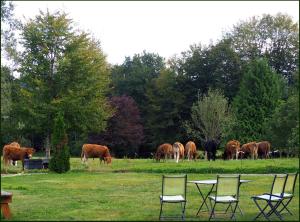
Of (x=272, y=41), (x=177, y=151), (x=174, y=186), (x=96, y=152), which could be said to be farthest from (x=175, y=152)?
(x=272, y=41)

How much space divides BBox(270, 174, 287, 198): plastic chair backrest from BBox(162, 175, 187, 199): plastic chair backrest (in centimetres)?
210

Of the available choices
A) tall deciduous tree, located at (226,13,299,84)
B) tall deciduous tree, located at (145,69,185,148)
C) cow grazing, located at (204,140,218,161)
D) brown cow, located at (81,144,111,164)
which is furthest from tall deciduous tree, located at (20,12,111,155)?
tall deciduous tree, located at (226,13,299,84)

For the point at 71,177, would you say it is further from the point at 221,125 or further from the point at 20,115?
the point at 221,125

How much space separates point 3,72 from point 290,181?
7694mm

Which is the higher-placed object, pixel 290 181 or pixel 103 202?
pixel 290 181

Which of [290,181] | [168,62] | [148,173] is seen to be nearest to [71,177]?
[148,173]

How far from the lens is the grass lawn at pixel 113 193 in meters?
12.7

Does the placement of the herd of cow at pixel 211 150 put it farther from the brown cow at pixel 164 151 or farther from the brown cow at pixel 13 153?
the brown cow at pixel 13 153

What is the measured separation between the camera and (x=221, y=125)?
45781mm

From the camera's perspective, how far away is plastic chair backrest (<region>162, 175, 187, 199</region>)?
11786mm

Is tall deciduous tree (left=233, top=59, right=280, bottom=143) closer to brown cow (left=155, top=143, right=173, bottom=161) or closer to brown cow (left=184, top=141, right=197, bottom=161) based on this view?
brown cow (left=184, top=141, right=197, bottom=161)

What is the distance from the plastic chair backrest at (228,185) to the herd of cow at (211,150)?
837 inches

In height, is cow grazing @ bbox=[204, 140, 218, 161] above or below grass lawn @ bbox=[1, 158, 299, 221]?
above

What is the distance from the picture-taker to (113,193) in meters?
17.6
